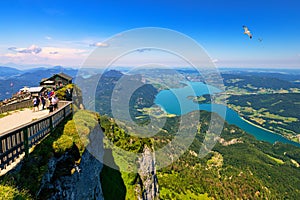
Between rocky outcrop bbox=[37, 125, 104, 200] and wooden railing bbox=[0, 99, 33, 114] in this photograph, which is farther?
wooden railing bbox=[0, 99, 33, 114]

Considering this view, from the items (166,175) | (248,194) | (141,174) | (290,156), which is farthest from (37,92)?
(290,156)

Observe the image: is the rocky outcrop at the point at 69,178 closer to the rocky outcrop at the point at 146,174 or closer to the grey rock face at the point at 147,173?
the rocky outcrop at the point at 146,174

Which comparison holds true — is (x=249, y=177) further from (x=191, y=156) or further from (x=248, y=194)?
(x=191, y=156)

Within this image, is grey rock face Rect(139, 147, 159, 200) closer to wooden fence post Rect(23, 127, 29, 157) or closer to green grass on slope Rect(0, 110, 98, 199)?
green grass on slope Rect(0, 110, 98, 199)

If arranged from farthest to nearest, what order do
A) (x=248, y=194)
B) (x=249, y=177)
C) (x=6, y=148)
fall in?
(x=249, y=177), (x=248, y=194), (x=6, y=148)

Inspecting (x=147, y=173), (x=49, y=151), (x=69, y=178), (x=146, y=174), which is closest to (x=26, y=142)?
(x=49, y=151)

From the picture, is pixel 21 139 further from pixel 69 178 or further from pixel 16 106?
pixel 16 106

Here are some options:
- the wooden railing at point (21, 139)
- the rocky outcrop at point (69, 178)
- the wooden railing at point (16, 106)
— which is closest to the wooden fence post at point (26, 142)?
the wooden railing at point (21, 139)

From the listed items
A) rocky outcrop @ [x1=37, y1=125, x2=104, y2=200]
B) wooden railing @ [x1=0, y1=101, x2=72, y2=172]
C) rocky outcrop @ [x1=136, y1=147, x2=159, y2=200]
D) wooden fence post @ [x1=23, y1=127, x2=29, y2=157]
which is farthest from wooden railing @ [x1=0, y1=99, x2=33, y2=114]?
rocky outcrop @ [x1=136, y1=147, x2=159, y2=200]

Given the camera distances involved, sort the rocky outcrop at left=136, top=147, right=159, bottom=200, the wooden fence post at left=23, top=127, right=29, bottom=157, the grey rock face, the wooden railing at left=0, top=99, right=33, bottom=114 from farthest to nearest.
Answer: the grey rock face < the rocky outcrop at left=136, top=147, right=159, bottom=200 < the wooden railing at left=0, top=99, right=33, bottom=114 < the wooden fence post at left=23, top=127, right=29, bottom=157
